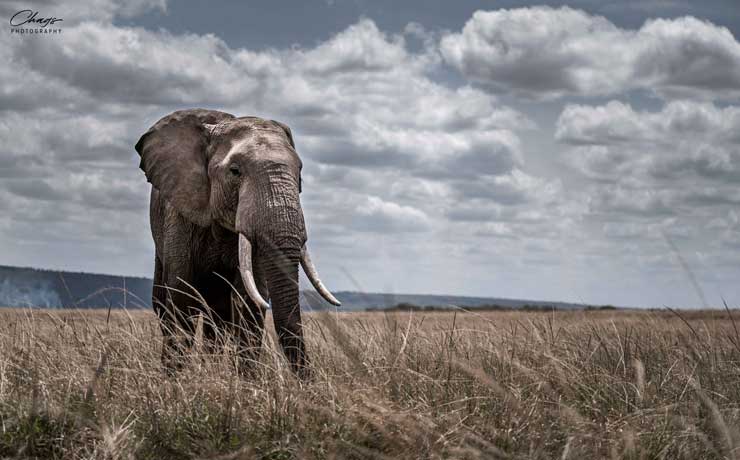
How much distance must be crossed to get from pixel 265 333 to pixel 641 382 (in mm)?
2998

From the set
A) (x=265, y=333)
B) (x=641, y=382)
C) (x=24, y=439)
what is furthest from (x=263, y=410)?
(x=641, y=382)

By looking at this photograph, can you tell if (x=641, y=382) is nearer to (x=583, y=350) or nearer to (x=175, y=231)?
(x=583, y=350)

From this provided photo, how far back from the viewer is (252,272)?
25.4 ft

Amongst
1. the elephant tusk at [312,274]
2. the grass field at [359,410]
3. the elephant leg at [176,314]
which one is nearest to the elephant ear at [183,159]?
the elephant leg at [176,314]

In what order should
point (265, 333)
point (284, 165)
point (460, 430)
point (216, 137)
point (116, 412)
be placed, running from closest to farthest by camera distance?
point (460, 430) → point (116, 412) → point (265, 333) → point (284, 165) → point (216, 137)

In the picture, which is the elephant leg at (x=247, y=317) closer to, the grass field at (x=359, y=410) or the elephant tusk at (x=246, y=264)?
the elephant tusk at (x=246, y=264)

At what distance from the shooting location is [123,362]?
6.48m

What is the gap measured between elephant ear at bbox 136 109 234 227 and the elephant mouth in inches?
31.9

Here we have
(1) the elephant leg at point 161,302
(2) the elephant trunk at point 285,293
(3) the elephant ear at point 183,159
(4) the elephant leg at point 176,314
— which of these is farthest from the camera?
(3) the elephant ear at point 183,159

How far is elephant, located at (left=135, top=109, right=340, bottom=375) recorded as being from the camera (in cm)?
729

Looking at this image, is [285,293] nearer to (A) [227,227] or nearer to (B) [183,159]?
(A) [227,227]

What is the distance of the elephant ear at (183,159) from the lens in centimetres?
818

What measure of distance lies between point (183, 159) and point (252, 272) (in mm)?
1440

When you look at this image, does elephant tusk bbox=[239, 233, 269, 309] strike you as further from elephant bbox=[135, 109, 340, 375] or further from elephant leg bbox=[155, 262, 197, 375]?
elephant leg bbox=[155, 262, 197, 375]
